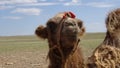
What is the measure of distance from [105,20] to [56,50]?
818 millimetres

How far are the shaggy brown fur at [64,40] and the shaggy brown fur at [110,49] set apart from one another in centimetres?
18

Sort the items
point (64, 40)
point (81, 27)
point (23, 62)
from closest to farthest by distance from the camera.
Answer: point (64, 40)
point (81, 27)
point (23, 62)

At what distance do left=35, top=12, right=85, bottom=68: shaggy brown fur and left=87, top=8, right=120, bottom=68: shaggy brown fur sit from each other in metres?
0.18

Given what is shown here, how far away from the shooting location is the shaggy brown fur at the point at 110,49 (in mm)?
4715

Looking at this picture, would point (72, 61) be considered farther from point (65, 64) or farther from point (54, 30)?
point (54, 30)

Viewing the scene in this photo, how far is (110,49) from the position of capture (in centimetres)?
484

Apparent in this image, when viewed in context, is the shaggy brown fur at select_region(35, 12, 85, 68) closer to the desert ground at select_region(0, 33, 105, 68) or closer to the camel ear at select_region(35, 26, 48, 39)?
the camel ear at select_region(35, 26, 48, 39)

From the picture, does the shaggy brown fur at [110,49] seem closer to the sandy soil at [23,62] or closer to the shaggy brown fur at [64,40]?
the shaggy brown fur at [64,40]

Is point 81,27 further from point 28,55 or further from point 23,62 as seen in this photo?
point 28,55

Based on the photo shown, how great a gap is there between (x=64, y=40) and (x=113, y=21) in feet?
2.91

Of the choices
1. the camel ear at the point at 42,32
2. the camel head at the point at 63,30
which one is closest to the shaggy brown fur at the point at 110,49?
the camel head at the point at 63,30

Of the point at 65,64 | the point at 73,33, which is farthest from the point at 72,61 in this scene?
the point at 73,33

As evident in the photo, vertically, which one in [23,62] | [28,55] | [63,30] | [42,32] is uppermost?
[63,30]

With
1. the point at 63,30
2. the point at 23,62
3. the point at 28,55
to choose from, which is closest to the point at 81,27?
the point at 63,30
